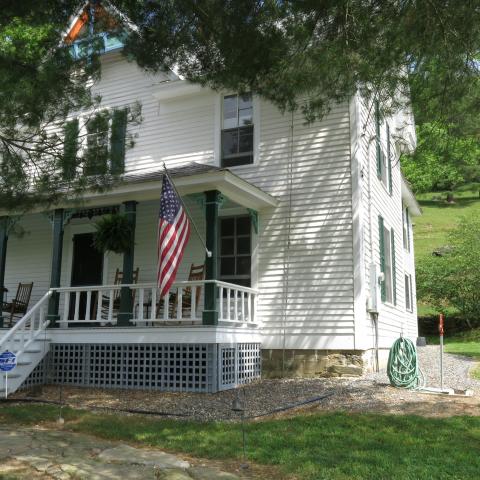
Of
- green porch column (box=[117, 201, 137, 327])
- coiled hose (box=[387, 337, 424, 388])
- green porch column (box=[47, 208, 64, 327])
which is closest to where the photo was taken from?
coiled hose (box=[387, 337, 424, 388])

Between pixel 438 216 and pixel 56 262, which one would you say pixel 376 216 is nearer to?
pixel 56 262

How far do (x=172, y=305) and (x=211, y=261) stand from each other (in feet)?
6.27

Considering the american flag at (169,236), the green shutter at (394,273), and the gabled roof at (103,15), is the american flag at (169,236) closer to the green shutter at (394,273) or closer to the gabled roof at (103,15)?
the gabled roof at (103,15)

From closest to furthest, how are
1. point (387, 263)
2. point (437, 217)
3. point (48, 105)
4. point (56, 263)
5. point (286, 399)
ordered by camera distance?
1. point (48, 105)
2. point (286, 399)
3. point (56, 263)
4. point (387, 263)
5. point (437, 217)

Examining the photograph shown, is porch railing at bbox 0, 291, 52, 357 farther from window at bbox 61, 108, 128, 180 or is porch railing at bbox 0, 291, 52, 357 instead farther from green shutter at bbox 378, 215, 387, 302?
green shutter at bbox 378, 215, 387, 302

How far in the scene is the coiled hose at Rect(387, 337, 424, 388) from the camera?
866 cm

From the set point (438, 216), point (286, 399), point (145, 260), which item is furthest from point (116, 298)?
point (438, 216)

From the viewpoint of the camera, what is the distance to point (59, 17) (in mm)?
7047

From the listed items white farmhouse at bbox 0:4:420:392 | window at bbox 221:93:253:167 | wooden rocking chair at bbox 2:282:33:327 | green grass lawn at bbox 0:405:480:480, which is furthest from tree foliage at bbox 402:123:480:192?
wooden rocking chair at bbox 2:282:33:327

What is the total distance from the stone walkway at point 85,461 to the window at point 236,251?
17.8 ft

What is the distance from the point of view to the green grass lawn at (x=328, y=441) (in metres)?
4.80

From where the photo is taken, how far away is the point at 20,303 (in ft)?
42.1

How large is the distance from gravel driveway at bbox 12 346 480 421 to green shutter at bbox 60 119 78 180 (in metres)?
3.51

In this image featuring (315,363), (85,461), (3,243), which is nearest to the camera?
(85,461)
